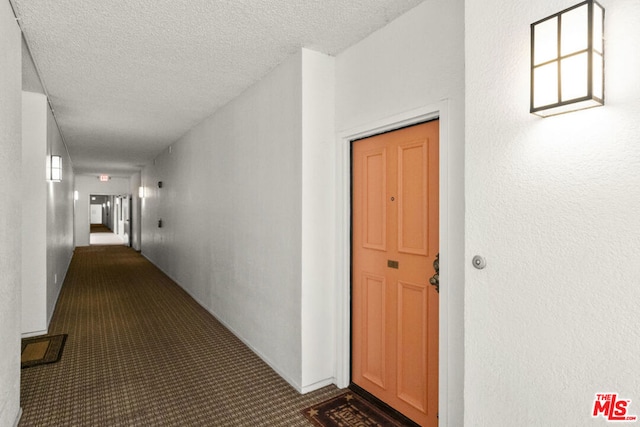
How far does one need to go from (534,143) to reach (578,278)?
0.53 m

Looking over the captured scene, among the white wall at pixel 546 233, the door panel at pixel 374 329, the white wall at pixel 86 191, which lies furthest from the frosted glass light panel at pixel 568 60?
the white wall at pixel 86 191

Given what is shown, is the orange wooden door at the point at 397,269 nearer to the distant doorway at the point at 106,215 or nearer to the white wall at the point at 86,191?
the white wall at the point at 86,191

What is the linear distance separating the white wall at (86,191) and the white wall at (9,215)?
13.0m

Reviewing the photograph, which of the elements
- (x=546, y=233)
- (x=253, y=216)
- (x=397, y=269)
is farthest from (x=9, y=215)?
(x=546, y=233)

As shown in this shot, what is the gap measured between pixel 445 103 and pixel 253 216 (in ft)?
7.16

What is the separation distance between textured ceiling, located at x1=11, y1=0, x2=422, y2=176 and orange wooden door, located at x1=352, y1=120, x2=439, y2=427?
0.87 metres

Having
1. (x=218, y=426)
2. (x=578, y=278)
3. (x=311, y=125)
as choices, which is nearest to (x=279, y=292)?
(x=218, y=426)

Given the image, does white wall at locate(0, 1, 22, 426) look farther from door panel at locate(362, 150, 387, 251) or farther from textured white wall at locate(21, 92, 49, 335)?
door panel at locate(362, 150, 387, 251)

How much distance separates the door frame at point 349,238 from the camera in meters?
2.08

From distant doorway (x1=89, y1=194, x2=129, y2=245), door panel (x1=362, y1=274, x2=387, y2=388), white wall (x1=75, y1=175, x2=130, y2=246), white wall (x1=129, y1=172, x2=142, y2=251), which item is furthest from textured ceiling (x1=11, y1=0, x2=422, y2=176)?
distant doorway (x1=89, y1=194, x2=129, y2=245)

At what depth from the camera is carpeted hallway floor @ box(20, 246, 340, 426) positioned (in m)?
2.49

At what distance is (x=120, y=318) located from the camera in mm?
4633

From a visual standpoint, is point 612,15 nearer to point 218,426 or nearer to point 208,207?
point 218,426

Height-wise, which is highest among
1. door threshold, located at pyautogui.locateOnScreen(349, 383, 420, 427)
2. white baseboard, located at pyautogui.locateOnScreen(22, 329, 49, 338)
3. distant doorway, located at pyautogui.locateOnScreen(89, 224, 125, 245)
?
white baseboard, located at pyautogui.locateOnScreen(22, 329, 49, 338)
